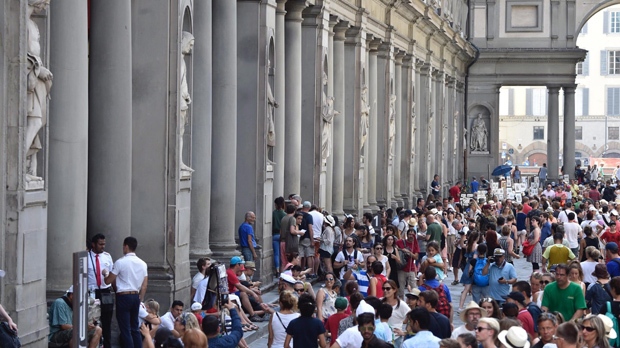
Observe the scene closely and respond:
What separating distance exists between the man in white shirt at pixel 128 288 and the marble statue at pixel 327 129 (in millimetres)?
14957

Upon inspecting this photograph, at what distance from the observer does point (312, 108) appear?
29625mm

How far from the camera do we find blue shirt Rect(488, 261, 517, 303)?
1930 cm

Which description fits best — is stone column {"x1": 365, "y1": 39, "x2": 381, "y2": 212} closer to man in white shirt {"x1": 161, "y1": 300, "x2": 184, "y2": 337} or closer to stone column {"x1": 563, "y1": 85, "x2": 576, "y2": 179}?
man in white shirt {"x1": 161, "y1": 300, "x2": 184, "y2": 337}

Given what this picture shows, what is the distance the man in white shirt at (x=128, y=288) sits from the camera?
15.2 m

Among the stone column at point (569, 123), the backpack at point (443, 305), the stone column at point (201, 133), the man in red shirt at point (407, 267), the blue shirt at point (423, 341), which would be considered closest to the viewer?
the blue shirt at point (423, 341)

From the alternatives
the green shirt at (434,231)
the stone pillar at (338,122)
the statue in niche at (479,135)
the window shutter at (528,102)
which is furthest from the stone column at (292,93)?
the window shutter at (528,102)

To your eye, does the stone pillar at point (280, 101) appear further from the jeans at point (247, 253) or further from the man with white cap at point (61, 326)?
the man with white cap at point (61, 326)

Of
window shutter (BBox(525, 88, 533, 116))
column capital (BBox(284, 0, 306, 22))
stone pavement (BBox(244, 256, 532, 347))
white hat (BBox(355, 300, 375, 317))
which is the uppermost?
window shutter (BBox(525, 88, 533, 116))

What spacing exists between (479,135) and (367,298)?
2099 inches

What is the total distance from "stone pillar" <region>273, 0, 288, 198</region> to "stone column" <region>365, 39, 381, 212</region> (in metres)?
10.9

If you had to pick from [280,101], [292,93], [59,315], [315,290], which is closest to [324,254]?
[315,290]

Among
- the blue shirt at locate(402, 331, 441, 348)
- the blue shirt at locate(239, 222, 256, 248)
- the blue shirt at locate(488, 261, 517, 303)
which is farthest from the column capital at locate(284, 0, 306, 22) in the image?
the blue shirt at locate(402, 331, 441, 348)

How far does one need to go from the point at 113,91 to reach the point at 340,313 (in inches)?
178

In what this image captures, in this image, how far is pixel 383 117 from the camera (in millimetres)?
40094
